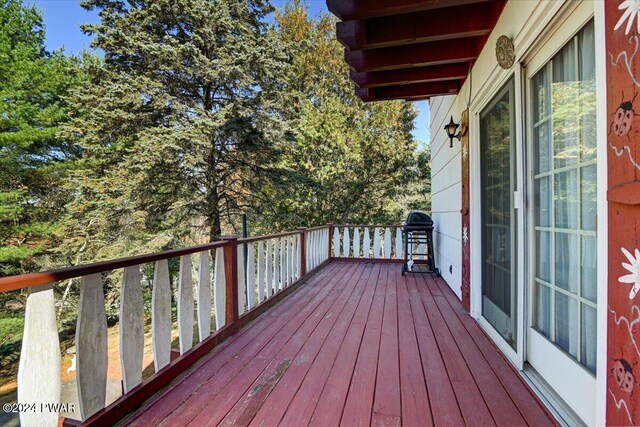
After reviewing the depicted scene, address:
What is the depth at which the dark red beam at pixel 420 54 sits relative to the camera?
9.02ft

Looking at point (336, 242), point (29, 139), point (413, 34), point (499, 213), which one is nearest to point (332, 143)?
→ point (336, 242)

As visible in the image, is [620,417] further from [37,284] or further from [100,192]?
[100,192]

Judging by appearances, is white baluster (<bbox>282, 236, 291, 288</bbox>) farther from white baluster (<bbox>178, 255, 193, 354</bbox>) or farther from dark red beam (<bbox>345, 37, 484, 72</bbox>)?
dark red beam (<bbox>345, 37, 484, 72</bbox>)

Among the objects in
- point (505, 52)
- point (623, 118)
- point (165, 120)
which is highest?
point (165, 120)

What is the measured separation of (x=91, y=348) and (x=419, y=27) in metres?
3.01

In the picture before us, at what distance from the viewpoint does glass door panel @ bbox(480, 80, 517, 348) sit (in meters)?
2.03

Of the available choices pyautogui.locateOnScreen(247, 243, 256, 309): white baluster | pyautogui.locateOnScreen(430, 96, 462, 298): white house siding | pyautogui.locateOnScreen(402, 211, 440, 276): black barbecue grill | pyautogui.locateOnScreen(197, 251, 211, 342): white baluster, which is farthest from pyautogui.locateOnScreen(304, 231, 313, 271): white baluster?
pyautogui.locateOnScreen(197, 251, 211, 342): white baluster

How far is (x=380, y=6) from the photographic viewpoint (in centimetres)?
208

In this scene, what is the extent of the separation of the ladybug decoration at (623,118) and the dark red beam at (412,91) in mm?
2887

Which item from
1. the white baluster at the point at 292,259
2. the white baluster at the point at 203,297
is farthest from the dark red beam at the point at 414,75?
the white baluster at the point at 203,297

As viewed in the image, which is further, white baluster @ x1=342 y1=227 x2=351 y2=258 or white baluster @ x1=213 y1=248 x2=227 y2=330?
white baluster @ x1=342 y1=227 x2=351 y2=258

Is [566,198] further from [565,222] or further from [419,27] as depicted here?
[419,27]

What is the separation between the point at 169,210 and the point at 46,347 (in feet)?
25.7

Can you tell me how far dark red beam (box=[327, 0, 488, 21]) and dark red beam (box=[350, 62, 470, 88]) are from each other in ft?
3.60
